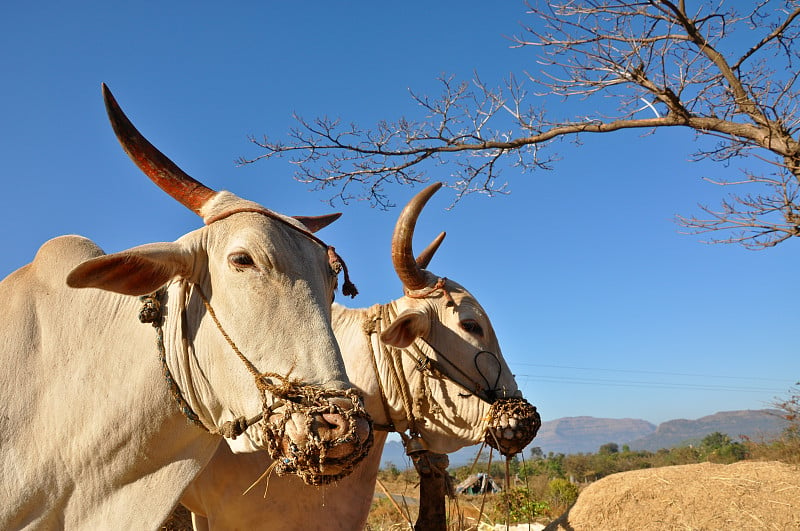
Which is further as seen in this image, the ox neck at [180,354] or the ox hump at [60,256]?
the ox hump at [60,256]

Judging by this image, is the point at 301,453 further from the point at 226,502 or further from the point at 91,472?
the point at 226,502

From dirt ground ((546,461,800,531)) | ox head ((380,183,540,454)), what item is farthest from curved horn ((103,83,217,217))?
dirt ground ((546,461,800,531))

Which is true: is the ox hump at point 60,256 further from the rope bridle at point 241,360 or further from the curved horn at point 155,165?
the curved horn at point 155,165

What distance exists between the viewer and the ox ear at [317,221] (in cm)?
446

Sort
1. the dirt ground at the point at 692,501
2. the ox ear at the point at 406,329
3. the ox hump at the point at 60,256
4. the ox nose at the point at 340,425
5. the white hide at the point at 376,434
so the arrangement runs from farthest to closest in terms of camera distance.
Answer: the dirt ground at the point at 692,501, the ox ear at the point at 406,329, the white hide at the point at 376,434, the ox hump at the point at 60,256, the ox nose at the point at 340,425

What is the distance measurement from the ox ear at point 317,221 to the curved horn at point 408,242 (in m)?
0.93

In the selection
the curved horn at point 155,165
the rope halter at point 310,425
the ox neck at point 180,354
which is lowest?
the rope halter at point 310,425

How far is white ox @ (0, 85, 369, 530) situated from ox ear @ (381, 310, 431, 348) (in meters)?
1.75

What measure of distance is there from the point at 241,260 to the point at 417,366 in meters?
2.71

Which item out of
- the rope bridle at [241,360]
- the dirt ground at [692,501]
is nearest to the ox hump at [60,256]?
the rope bridle at [241,360]

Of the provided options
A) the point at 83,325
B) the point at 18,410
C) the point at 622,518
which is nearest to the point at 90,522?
the point at 18,410

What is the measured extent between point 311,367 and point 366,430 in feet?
1.15

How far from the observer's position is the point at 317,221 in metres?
4.61

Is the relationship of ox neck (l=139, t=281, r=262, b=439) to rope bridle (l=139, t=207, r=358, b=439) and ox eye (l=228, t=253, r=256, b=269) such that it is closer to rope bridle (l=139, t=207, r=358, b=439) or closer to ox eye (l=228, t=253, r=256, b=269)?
rope bridle (l=139, t=207, r=358, b=439)
